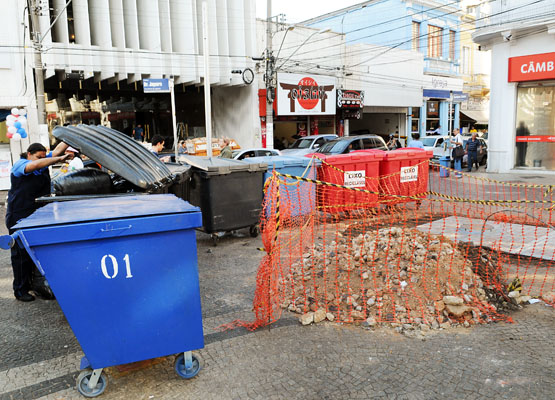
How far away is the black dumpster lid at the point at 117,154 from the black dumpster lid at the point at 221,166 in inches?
47.4

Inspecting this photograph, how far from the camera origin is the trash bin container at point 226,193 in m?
7.92

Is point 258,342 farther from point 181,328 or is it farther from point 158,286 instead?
point 158,286

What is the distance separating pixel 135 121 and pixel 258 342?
2669 centimetres

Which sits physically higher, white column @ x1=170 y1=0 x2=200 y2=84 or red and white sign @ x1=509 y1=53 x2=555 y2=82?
white column @ x1=170 y1=0 x2=200 y2=84

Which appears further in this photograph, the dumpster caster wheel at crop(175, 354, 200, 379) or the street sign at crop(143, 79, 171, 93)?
the street sign at crop(143, 79, 171, 93)

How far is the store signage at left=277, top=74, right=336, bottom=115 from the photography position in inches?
972

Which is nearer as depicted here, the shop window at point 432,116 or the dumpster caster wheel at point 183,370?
the dumpster caster wheel at point 183,370

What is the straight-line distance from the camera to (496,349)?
13.6 ft

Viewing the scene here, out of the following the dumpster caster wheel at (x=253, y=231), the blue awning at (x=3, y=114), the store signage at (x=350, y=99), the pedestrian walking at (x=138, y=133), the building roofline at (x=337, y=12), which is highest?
the building roofline at (x=337, y=12)

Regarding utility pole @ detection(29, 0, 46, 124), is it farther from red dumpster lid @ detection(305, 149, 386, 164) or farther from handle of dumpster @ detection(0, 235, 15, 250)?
handle of dumpster @ detection(0, 235, 15, 250)

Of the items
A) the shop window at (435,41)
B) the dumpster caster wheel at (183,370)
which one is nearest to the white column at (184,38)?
the shop window at (435,41)

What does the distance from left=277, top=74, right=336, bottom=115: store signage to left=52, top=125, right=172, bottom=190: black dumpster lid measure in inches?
738

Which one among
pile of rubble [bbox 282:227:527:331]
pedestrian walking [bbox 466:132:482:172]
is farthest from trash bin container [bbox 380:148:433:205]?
pedestrian walking [bbox 466:132:482:172]

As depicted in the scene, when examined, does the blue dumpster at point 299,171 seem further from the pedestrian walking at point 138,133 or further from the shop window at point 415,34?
the shop window at point 415,34
